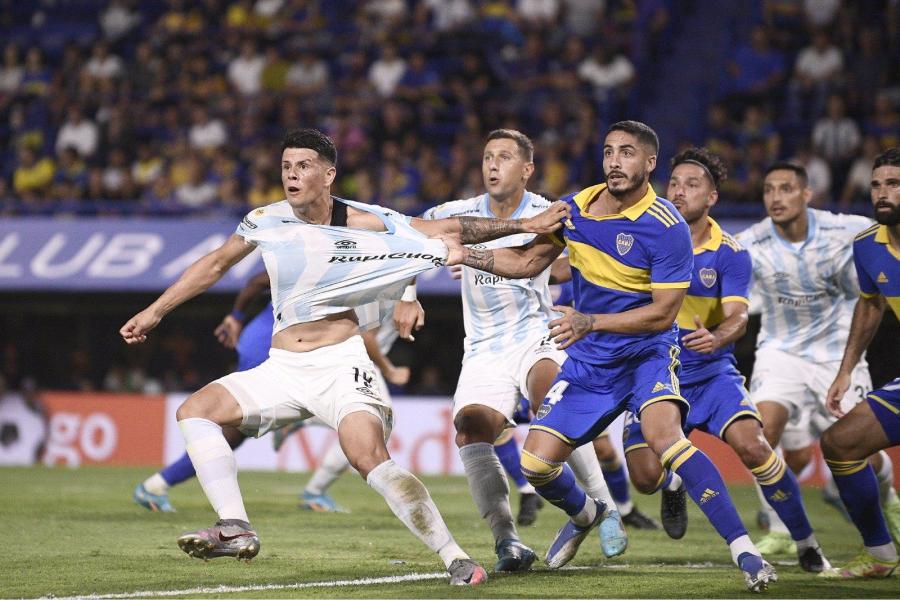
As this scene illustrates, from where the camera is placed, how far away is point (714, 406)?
7859 millimetres

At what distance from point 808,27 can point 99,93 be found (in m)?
10.3

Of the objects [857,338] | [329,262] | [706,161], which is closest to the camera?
[329,262]

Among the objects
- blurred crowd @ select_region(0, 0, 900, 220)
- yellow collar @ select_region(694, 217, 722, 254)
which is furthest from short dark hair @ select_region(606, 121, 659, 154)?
blurred crowd @ select_region(0, 0, 900, 220)

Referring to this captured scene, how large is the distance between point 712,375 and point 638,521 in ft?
8.47

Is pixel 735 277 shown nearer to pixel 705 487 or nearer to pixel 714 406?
pixel 714 406

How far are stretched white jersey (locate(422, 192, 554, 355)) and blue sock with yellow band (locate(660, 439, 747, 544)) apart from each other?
1809 millimetres

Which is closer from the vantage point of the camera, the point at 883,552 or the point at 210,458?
the point at 210,458

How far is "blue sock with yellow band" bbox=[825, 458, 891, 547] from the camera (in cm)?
736

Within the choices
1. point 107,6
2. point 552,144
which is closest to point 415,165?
point 552,144

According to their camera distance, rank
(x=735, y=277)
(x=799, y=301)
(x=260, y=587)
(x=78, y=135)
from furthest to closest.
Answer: (x=78, y=135) → (x=799, y=301) → (x=735, y=277) → (x=260, y=587)

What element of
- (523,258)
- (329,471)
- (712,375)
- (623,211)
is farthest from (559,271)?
(329,471)

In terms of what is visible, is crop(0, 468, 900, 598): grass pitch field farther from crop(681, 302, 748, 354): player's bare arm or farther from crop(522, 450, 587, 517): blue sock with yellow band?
crop(681, 302, 748, 354): player's bare arm

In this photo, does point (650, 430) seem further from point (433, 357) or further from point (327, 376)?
point (433, 357)

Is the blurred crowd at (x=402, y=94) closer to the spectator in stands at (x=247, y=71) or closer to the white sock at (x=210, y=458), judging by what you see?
the spectator in stands at (x=247, y=71)
